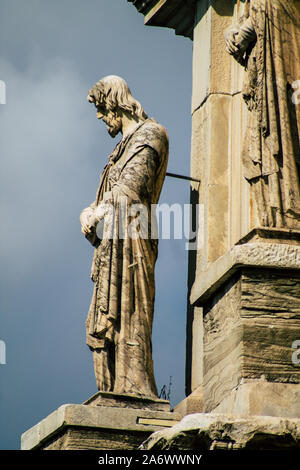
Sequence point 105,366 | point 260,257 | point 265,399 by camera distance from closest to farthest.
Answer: point 265,399 → point 260,257 → point 105,366

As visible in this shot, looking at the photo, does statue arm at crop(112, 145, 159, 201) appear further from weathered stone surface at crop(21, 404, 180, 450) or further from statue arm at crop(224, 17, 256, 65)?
weathered stone surface at crop(21, 404, 180, 450)

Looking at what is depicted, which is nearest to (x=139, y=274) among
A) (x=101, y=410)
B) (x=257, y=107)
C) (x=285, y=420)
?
(x=101, y=410)

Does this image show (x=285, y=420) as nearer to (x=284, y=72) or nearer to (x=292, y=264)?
(x=292, y=264)

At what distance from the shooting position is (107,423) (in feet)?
31.0

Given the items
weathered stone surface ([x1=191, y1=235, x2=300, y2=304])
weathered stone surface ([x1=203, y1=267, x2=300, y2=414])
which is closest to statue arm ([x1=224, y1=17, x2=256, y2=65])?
weathered stone surface ([x1=191, y1=235, x2=300, y2=304])

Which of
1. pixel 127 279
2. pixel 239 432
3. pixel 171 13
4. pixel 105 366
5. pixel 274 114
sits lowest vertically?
pixel 239 432

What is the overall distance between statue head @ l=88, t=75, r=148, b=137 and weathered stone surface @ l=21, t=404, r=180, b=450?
286cm

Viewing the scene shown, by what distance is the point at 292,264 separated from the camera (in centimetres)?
820

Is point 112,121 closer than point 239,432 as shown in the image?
No

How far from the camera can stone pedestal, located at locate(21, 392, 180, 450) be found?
9.41 m

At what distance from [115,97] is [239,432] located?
467 cm

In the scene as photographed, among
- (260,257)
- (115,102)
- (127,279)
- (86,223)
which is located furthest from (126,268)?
(260,257)

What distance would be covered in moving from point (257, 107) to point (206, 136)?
220 cm

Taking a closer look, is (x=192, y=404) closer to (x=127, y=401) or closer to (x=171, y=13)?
(x=127, y=401)
